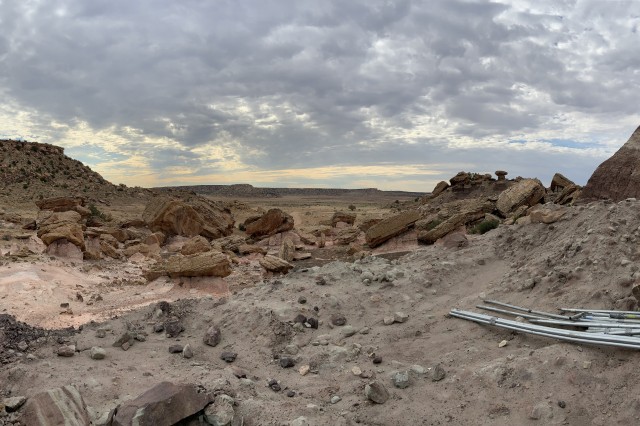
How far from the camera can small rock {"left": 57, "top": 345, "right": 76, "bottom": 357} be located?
6766 millimetres

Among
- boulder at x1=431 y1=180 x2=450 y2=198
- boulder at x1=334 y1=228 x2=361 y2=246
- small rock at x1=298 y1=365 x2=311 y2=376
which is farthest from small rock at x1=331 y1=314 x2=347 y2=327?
boulder at x1=431 y1=180 x2=450 y2=198

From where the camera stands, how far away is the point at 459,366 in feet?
19.6

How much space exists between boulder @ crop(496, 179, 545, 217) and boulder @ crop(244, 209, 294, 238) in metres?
8.87

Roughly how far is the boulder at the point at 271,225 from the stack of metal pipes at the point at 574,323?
15.0m

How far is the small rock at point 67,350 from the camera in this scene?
6.77 metres

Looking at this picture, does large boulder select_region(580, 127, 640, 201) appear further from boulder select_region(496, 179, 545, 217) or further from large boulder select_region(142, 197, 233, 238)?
large boulder select_region(142, 197, 233, 238)

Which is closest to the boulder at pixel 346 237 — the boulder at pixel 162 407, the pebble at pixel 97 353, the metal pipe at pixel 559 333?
the metal pipe at pixel 559 333

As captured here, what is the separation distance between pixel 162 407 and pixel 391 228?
12844 mm

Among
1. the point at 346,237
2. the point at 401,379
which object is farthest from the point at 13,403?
the point at 346,237

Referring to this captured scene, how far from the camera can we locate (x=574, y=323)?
19.3 ft

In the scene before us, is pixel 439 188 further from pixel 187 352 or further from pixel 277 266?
pixel 187 352

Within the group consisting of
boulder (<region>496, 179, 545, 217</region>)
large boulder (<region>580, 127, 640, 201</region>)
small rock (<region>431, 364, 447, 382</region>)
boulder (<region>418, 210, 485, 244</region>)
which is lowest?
small rock (<region>431, 364, 447, 382</region>)

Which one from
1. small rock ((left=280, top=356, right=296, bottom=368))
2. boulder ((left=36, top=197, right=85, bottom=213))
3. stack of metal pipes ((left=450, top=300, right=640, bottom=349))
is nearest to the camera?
stack of metal pipes ((left=450, top=300, right=640, bottom=349))

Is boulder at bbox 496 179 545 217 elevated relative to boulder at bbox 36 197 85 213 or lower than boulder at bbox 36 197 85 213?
elevated
